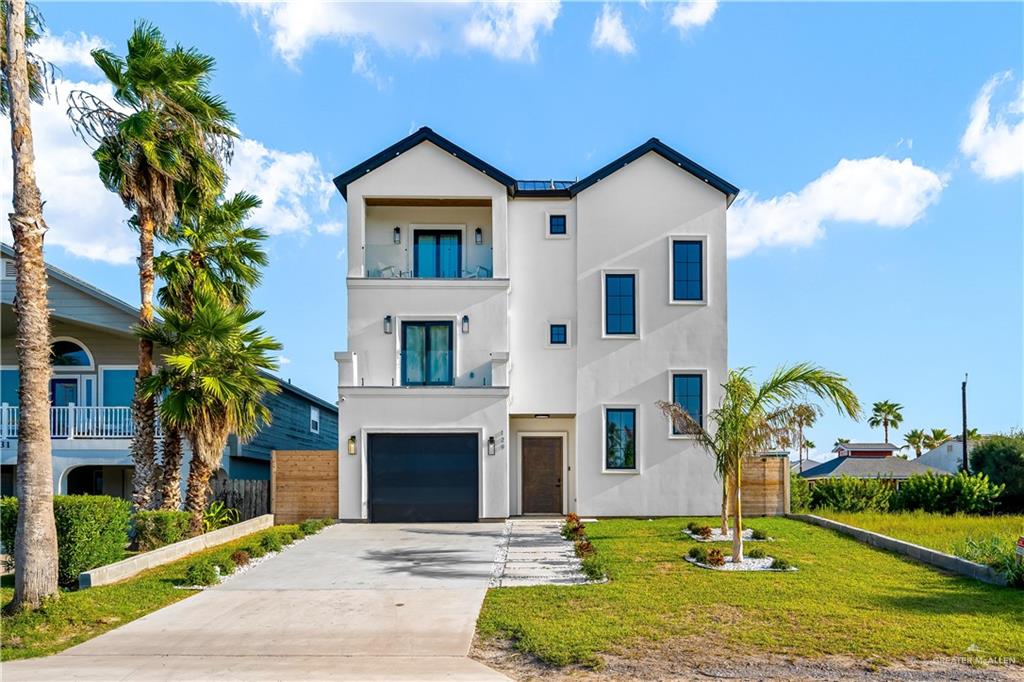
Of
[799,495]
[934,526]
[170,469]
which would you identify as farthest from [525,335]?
[934,526]

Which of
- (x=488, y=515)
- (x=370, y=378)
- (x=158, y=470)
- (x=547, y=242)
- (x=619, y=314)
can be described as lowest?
(x=488, y=515)

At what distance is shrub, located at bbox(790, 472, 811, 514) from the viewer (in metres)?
22.4

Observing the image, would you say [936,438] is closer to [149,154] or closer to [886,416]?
[886,416]

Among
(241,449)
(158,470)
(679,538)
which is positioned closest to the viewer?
(679,538)

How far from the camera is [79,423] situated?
839 inches

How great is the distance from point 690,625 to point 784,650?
4.13ft

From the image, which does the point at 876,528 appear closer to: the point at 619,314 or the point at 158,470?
the point at 619,314

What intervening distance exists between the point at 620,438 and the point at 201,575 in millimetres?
11723

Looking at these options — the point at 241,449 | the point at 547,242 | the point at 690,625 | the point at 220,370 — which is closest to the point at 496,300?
the point at 547,242

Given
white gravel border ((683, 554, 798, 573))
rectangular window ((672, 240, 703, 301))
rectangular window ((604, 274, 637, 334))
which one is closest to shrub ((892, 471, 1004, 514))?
rectangular window ((672, 240, 703, 301))

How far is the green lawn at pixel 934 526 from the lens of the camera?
15.8m

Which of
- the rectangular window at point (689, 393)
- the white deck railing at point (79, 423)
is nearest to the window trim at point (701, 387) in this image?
the rectangular window at point (689, 393)

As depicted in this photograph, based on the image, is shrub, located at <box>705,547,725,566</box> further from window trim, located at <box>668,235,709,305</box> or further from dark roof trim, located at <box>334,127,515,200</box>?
dark roof trim, located at <box>334,127,515,200</box>

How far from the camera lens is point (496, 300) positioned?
824 inches
